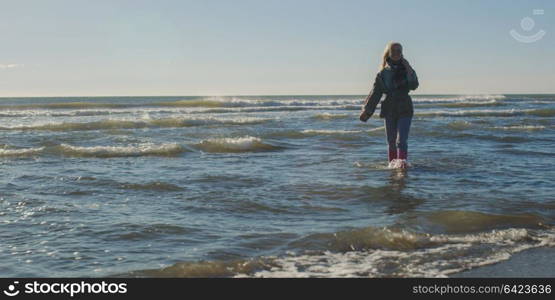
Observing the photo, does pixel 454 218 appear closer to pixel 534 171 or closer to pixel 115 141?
pixel 534 171

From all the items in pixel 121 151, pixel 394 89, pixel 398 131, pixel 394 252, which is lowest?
pixel 394 252

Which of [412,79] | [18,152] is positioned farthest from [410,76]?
[18,152]

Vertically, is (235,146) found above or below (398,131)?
below

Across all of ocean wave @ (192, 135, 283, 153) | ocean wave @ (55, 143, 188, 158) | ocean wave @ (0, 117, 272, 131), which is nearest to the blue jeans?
ocean wave @ (192, 135, 283, 153)

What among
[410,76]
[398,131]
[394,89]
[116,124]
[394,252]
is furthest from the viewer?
[116,124]

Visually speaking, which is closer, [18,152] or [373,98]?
[373,98]

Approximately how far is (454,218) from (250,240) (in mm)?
2182

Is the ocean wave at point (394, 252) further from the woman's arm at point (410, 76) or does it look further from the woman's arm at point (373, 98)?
the woman's arm at point (373, 98)

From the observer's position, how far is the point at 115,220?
5.87 metres

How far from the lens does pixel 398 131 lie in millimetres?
9453

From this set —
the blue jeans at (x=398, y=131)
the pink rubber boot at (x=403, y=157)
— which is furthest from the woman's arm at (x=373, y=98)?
the pink rubber boot at (x=403, y=157)

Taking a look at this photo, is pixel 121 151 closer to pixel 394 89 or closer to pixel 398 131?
pixel 398 131

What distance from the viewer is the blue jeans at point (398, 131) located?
934 cm

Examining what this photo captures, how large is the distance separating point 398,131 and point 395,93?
654 millimetres
